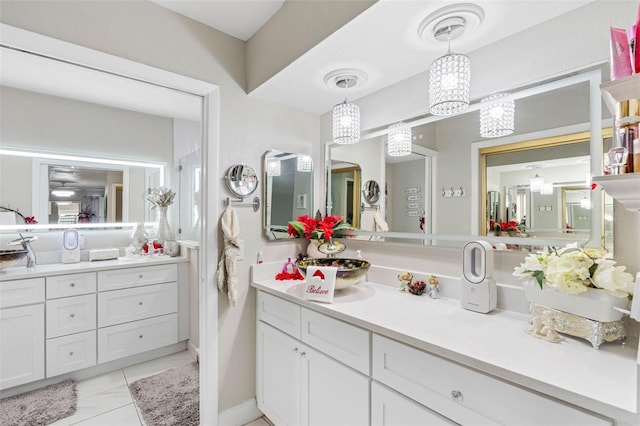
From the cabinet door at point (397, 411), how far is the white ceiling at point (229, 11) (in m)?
1.95

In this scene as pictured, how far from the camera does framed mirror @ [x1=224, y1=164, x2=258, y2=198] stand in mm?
1803

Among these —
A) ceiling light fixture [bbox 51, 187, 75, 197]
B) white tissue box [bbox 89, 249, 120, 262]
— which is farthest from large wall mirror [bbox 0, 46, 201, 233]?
white tissue box [bbox 89, 249, 120, 262]

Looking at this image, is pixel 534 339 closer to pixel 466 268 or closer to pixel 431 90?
pixel 466 268

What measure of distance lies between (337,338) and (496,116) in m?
1.25

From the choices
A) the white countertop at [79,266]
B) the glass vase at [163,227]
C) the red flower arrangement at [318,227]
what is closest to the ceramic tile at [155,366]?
the white countertop at [79,266]

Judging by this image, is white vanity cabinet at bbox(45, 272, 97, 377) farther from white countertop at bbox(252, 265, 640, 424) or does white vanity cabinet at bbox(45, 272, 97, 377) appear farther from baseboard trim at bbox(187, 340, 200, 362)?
white countertop at bbox(252, 265, 640, 424)

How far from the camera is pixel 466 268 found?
4.22 feet

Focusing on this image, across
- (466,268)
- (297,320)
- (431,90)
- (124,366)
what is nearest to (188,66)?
(431,90)

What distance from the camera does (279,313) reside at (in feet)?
5.46

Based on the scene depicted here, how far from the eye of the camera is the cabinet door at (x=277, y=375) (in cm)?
153

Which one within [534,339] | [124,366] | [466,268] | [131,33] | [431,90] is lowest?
[124,366]

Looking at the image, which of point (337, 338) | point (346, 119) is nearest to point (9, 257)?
point (337, 338)

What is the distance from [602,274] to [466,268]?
46 cm

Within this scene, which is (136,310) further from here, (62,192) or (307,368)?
(307,368)
